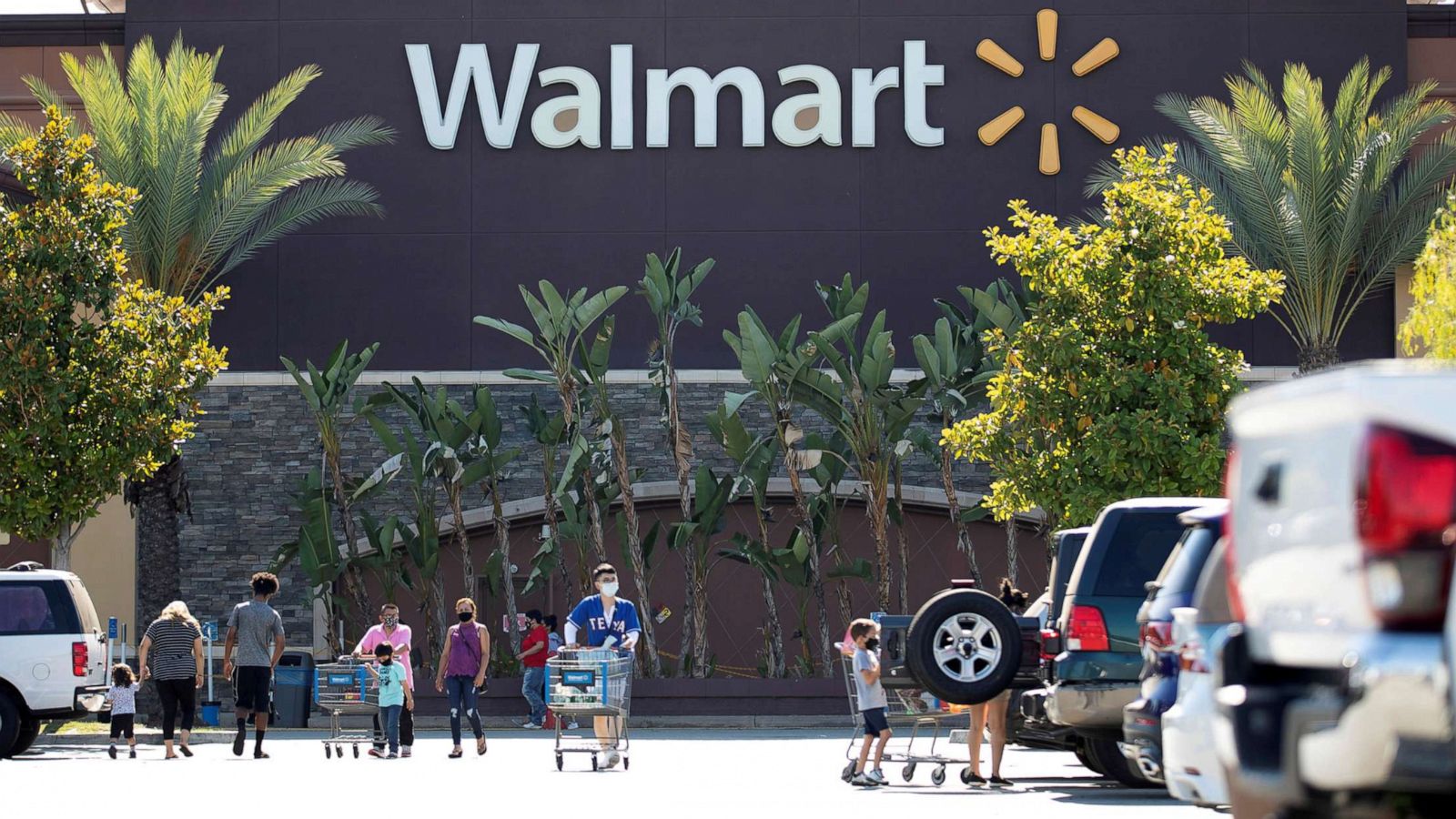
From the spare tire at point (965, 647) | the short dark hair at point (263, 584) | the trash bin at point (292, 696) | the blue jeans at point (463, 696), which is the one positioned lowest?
the trash bin at point (292, 696)

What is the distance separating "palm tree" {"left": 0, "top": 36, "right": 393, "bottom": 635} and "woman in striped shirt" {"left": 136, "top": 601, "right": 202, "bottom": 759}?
294 inches

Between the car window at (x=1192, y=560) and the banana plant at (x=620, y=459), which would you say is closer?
the car window at (x=1192, y=560)

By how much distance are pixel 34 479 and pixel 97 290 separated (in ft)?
8.21

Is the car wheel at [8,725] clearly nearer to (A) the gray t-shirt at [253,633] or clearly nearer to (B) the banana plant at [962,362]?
(A) the gray t-shirt at [253,633]

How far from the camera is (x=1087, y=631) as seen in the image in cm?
1312

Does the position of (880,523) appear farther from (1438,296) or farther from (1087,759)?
(1438,296)

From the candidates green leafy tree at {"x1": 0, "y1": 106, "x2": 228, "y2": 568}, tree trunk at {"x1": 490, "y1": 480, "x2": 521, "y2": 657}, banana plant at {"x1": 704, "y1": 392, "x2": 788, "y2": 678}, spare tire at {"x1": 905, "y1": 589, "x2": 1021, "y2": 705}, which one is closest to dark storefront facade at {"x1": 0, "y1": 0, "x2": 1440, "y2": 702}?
tree trunk at {"x1": 490, "y1": 480, "x2": 521, "y2": 657}

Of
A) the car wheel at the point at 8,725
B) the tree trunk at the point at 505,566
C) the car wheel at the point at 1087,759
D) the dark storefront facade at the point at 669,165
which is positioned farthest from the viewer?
the dark storefront facade at the point at 669,165

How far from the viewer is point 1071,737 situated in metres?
15.8

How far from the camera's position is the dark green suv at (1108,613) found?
12922 millimetres

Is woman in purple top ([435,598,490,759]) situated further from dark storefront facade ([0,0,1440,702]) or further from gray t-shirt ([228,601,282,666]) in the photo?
dark storefront facade ([0,0,1440,702])

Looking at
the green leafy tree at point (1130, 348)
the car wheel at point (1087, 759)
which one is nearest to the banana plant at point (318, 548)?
the green leafy tree at point (1130, 348)

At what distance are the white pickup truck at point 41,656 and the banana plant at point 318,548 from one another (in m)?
7.45

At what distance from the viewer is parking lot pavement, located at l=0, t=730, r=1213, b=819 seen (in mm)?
13891
